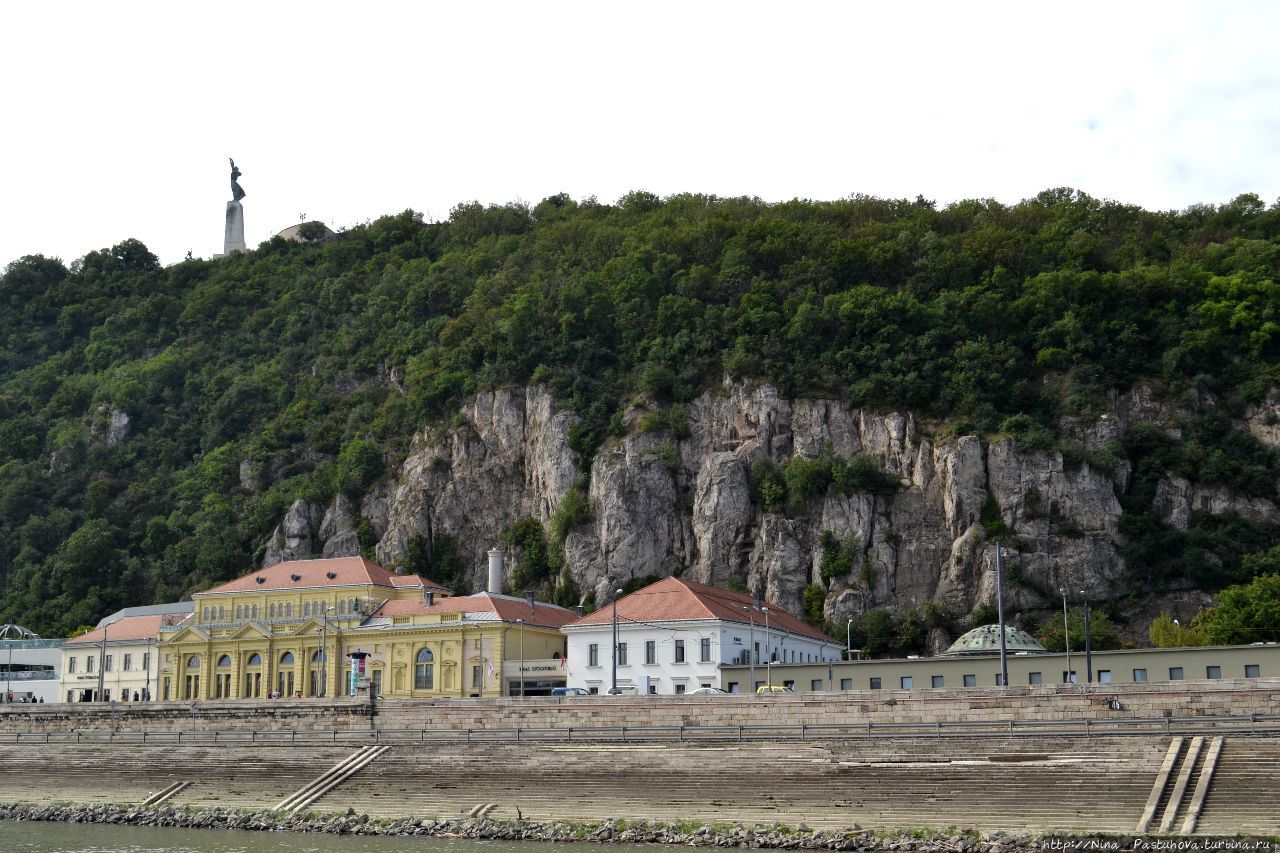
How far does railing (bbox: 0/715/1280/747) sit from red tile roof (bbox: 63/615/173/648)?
23228 millimetres

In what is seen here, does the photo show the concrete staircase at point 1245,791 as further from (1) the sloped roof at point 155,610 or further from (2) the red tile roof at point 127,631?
(1) the sloped roof at point 155,610

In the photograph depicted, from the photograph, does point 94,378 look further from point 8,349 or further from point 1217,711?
point 1217,711

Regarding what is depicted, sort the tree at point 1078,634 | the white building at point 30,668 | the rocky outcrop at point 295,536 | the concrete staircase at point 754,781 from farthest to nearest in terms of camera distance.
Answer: the rocky outcrop at point 295,536 < the white building at point 30,668 < the tree at point 1078,634 < the concrete staircase at point 754,781

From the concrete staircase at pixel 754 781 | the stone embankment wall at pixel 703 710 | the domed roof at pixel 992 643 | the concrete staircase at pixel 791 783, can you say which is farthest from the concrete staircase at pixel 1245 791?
the domed roof at pixel 992 643

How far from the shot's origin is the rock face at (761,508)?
76875mm

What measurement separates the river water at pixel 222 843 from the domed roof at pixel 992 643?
2399cm

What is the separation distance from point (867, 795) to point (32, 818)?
2958 cm

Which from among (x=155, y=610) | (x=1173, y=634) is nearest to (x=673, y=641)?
(x=1173, y=634)

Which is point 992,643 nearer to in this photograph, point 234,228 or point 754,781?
point 754,781

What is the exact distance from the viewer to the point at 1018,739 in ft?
140

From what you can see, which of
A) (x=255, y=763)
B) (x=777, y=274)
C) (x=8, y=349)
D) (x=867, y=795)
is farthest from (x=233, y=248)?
(x=867, y=795)

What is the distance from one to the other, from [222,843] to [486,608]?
3083cm

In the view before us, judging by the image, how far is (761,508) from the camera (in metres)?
82.6

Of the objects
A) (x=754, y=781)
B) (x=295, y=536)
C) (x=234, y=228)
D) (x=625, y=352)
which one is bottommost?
(x=754, y=781)
